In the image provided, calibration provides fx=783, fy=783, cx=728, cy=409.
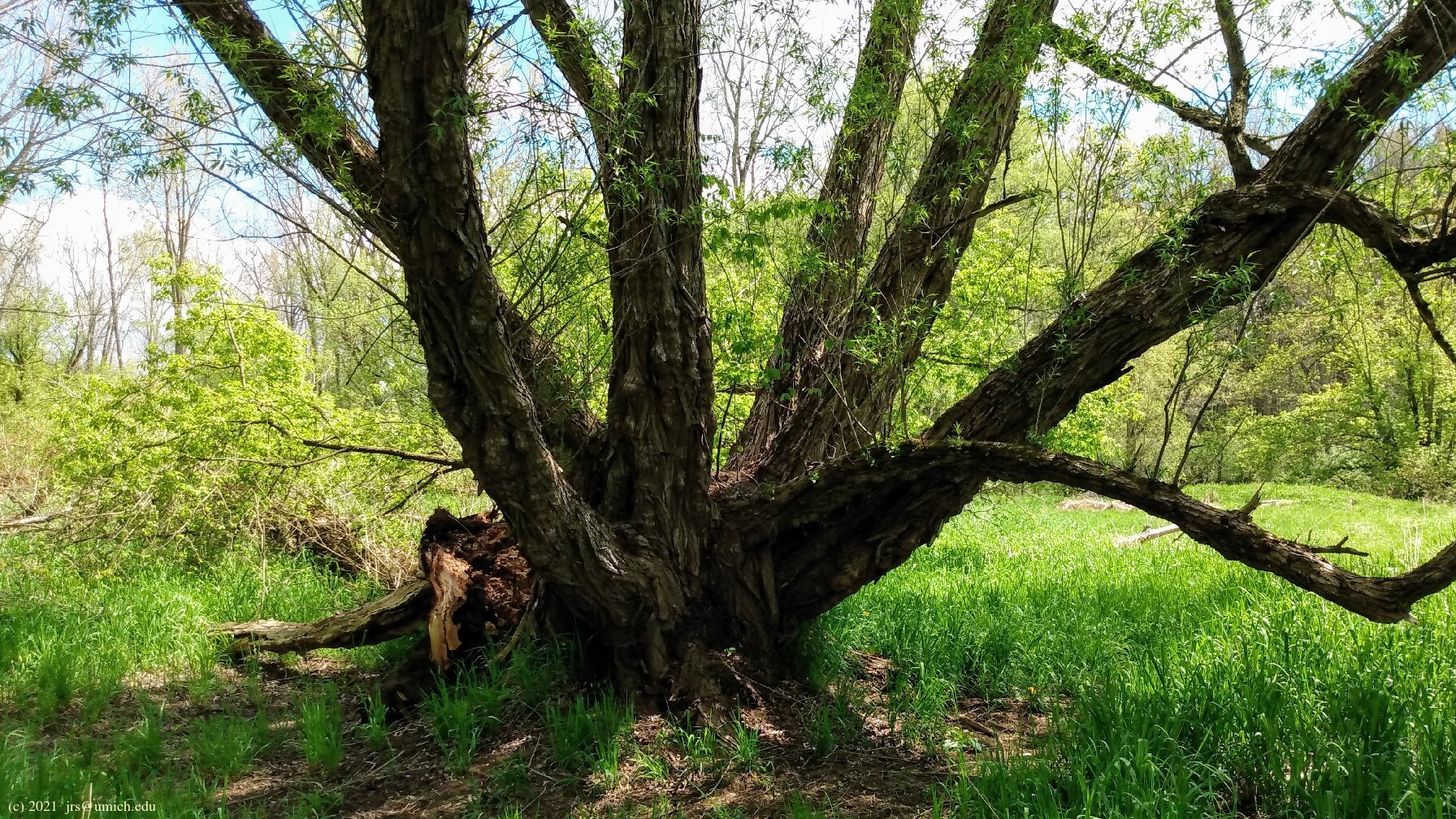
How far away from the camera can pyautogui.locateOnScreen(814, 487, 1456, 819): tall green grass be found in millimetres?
2561

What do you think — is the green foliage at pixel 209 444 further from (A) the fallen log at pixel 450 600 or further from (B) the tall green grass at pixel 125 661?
(A) the fallen log at pixel 450 600

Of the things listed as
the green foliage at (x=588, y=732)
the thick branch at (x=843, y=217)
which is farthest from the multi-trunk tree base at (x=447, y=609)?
the thick branch at (x=843, y=217)

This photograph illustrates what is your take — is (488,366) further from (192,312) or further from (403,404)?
(192,312)

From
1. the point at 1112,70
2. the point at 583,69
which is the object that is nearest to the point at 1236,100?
the point at 1112,70

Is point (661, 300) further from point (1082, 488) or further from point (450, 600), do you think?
point (450, 600)

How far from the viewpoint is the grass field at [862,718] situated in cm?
271

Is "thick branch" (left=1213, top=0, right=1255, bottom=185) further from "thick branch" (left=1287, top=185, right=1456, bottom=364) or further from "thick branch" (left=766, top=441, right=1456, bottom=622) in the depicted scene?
"thick branch" (left=766, top=441, right=1456, bottom=622)

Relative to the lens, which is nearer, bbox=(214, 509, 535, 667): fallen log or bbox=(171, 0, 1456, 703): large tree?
bbox=(171, 0, 1456, 703): large tree

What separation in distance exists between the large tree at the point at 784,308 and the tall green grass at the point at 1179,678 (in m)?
0.51

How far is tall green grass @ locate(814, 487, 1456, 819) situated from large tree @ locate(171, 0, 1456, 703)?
511 millimetres

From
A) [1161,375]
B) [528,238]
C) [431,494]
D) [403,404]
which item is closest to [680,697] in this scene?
[528,238]

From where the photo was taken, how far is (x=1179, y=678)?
3.48 m

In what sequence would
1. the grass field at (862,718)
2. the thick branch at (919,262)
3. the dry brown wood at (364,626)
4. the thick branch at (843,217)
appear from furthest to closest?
1. the dry brown wood at (364,626)
2. the thick branch at (843,217)
3. the thick branch at (919,262)
4. the grass field at (862,718)

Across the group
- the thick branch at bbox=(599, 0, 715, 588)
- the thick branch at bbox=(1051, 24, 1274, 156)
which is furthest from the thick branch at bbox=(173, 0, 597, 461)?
the thick branch at bbox=(1051, 24, 1274, 156)
